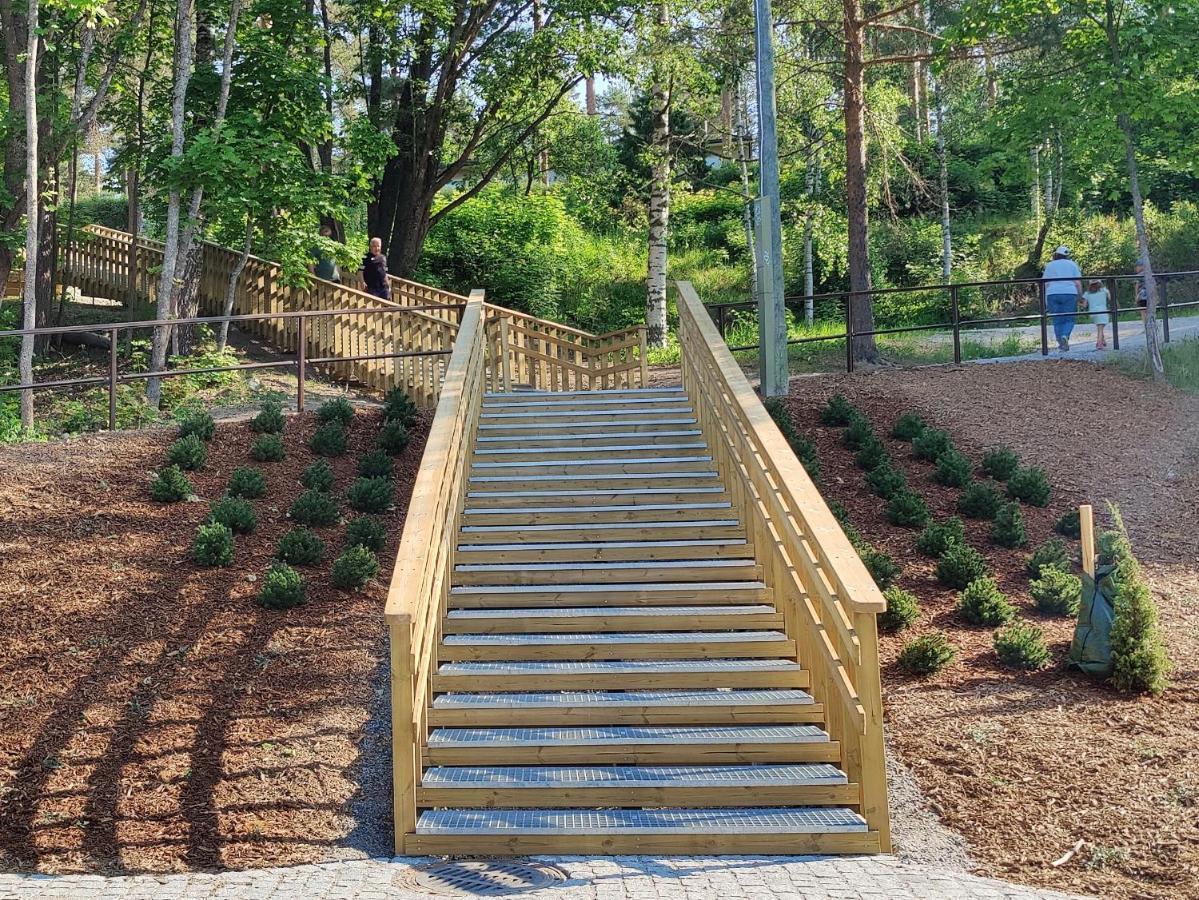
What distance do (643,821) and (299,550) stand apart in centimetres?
458

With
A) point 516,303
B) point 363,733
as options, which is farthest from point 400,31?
point 363,733

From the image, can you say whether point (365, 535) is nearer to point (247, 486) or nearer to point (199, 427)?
point (247, 486)

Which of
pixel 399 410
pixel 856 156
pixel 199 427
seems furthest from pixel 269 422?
pixel 856 156

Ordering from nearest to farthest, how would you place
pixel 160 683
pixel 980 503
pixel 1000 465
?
pixel 160 683 → pixel 980 503 → pixel 1000 465

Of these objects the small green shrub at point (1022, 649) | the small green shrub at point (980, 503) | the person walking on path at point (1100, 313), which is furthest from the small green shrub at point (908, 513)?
the person walking on path at point (1100, 313)

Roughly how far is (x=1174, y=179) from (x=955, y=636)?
29872 millimetres

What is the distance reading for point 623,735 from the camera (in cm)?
705

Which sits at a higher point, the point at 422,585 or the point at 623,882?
the point at 422,585

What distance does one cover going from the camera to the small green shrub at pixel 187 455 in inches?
459

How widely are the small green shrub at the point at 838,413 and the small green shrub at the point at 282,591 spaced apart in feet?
22.1

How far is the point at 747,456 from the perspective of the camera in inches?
354

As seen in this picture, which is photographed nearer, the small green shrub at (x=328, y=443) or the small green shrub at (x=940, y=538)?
the small green shrub at (x=940, y=538)

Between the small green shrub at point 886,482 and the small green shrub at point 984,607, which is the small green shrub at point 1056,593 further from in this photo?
the small green shrub at point 886,482

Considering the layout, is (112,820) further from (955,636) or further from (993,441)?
(993,441)
